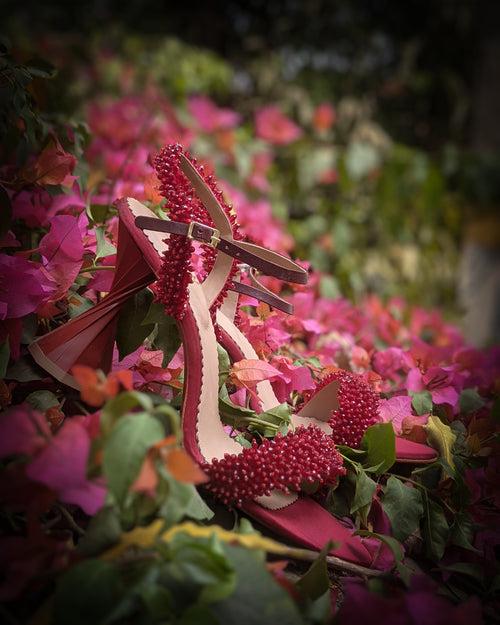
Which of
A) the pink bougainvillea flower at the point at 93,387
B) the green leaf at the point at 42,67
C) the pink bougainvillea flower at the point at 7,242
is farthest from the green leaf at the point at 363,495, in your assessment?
the green leaf at the point at 42,67

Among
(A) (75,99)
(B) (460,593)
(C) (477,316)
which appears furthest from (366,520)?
(C) (477,316)

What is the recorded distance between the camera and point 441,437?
2.47 feet

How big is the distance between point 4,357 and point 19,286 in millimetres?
87

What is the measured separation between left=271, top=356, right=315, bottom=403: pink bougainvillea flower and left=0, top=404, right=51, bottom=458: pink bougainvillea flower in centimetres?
35

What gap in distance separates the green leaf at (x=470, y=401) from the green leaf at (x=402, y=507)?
22cm

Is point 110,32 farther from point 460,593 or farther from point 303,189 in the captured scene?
point 460,593

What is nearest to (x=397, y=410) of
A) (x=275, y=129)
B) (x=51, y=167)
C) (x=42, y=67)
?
(x=51, y=167)

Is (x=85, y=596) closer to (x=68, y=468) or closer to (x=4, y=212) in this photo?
(x=68, y=468)

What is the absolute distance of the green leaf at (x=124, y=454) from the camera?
444 mm

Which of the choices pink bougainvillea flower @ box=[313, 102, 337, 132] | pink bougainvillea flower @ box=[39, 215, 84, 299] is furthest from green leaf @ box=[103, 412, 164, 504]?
pink bougainvillea flower @ box=[313, 102, 337, 132]

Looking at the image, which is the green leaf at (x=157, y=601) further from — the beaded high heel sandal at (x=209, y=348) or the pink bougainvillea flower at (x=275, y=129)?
the pink bougainvillea flower at (x=275, y=129)

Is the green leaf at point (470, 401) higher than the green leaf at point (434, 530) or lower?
higher

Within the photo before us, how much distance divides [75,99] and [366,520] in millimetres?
1873

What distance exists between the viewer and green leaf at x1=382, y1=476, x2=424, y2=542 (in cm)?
67
